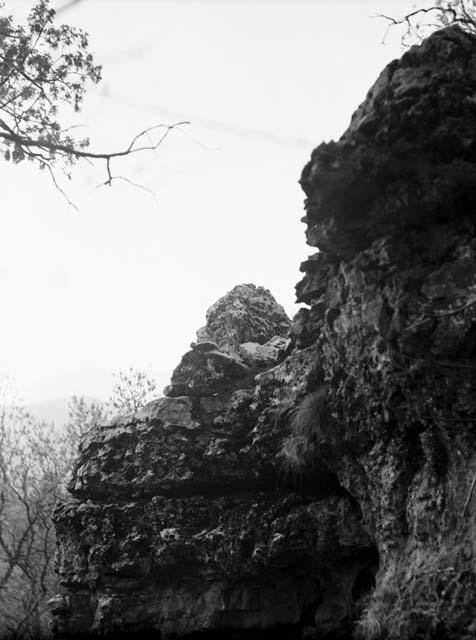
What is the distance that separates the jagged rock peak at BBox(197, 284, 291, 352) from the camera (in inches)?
567

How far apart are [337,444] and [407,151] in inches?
183

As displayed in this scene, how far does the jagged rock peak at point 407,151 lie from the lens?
8.16m

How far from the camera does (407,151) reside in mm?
8297

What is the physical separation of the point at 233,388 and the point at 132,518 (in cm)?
318

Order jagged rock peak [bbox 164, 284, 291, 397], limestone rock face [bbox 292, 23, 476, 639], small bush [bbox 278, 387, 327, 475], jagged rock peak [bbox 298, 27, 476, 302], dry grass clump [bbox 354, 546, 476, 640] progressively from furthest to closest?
jagged rock peak [bbox 164, 284, 291, 397], small bush [bbox 278, 387, 327, 475], jagged rock peak [bbox 298, 27, 476, 302], limestone rock face [bbox 292, 23, 476, 639], dry grass clump [bbox 354, 546, 476, 640]

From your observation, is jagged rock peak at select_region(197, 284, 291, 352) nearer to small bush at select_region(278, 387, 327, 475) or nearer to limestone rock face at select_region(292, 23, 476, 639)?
small bush at select_region(278, 387, 327, 475)

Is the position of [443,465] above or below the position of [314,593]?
above

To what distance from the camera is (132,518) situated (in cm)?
1177

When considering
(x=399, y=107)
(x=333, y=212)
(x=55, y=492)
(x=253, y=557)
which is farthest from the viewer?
(x=55, y=492)

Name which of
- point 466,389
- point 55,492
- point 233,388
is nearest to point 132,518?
point 233,388

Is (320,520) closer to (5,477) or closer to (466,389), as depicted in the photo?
(466,389)

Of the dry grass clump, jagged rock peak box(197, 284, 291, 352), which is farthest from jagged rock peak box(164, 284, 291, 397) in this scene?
the dry grass clump

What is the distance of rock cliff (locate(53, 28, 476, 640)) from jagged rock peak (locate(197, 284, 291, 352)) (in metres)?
0.14

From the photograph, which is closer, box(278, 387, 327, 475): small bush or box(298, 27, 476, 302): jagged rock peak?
box(298, 27, 476, 302): jagged rock peak
